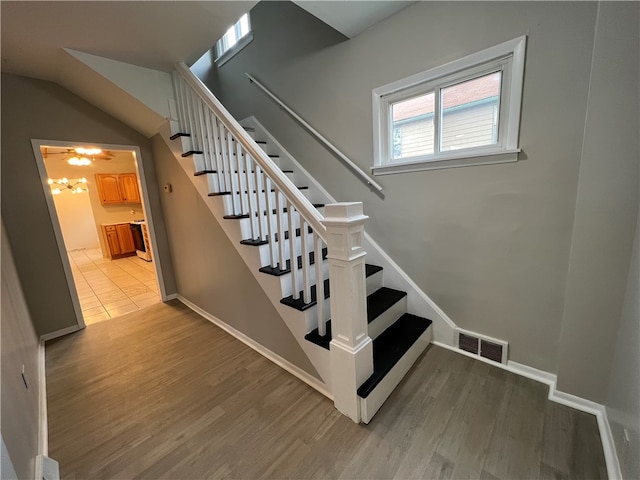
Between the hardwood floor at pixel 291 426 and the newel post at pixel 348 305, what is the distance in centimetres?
21

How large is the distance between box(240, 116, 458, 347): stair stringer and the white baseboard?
13 centimetres

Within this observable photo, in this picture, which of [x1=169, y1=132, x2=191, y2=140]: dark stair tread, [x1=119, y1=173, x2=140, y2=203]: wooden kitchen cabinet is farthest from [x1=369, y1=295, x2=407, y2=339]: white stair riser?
[x1=119, y1=173, x2=140, y2=203]: wooden kitchen cabinet

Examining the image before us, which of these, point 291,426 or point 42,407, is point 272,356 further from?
point 42,407

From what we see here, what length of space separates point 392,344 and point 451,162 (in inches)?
54.4

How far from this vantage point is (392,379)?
1687mm

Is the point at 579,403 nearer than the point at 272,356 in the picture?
Yes

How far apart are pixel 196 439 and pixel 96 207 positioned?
280 inches

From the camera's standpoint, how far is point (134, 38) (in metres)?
1.98

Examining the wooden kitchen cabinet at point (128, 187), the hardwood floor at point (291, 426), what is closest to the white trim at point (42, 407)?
the hardwood floor at point (291, 426)

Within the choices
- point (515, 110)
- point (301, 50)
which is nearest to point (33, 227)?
point (301, 50)

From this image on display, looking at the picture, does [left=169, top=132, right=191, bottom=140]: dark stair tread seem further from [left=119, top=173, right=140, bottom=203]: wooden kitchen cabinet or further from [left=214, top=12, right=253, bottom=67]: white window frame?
[left=119, top=173, right=140, bottom=203]: wooden kitchen cabinet

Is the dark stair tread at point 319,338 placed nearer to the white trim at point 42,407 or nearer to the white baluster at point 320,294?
the white baluster at point 320,294

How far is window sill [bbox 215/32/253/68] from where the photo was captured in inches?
122

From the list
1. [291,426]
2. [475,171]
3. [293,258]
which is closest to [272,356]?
[291,426]
